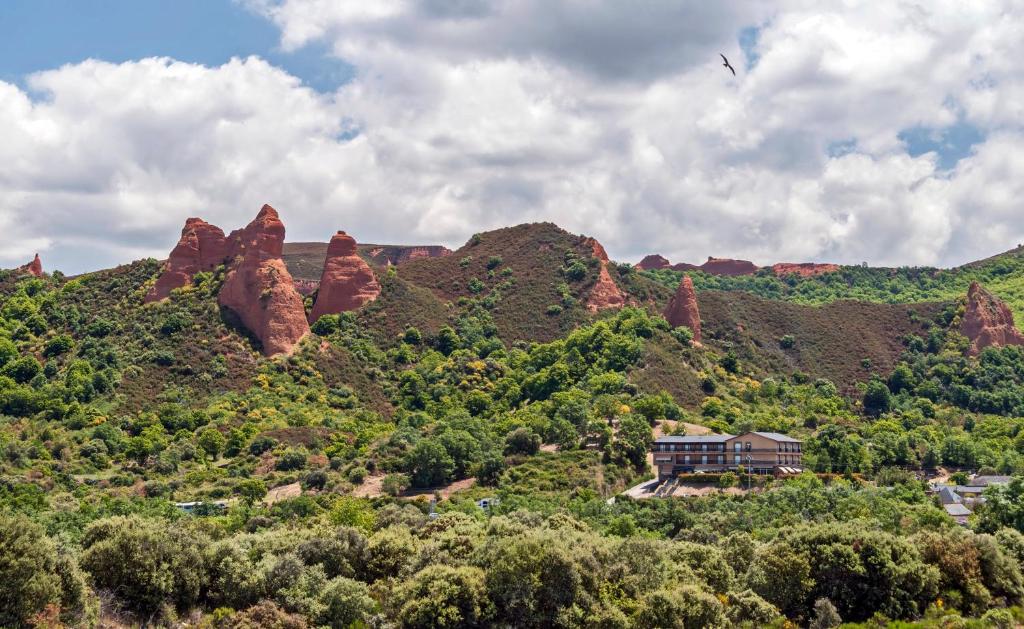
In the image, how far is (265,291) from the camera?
4811 inches

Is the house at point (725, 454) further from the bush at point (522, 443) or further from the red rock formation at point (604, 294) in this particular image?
the red rock formation at point (604, 294)

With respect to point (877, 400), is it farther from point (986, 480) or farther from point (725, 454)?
point (725, 454)

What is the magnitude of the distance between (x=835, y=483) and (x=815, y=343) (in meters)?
66.4

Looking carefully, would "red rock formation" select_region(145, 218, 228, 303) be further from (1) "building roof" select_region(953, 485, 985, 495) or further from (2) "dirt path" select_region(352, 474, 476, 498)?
(1) "building roof" select_region(953, 485, 985, 495)

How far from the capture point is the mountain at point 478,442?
1772 inches

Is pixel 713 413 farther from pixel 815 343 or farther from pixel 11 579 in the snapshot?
pixel 11 579

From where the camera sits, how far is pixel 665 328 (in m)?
130

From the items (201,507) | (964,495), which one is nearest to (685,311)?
(964,495)

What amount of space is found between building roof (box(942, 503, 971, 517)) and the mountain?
1.92 meters

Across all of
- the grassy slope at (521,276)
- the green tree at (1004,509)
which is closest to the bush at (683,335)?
the grassy slope at (521,276)

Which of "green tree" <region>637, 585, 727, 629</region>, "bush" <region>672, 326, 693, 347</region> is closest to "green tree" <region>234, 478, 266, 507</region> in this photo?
"green tree" <region>637, 585, 727, 629</region>

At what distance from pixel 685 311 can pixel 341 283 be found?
3952 centimetres

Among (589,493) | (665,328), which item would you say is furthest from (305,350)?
(589,493)

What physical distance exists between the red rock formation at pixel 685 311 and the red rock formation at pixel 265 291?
41458mm
